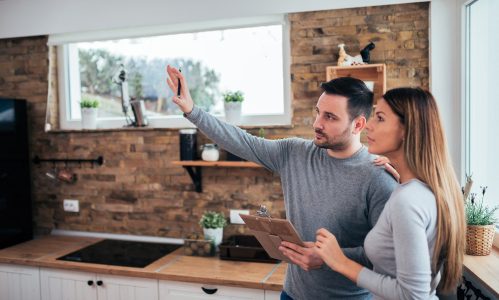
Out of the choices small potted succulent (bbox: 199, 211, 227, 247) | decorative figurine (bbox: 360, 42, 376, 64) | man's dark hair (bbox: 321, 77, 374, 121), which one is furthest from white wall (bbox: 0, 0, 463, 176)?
small potted succulent (bbox: 199, 211, 227, 247)

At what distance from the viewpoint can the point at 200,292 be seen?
2701mm

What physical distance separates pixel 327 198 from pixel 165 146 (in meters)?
1.84

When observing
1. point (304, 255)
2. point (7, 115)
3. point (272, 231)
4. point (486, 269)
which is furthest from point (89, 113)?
point (486, 269)

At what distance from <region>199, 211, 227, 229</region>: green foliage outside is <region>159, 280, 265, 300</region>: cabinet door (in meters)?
0.47

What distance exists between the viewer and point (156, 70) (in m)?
3.48

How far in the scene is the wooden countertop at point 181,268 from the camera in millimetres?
2588

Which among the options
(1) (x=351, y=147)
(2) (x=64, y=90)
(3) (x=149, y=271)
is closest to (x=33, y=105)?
(2) (x=64, y=90)

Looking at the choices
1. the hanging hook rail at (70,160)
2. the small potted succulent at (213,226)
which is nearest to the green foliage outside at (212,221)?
the small potted succulent at (213,226)

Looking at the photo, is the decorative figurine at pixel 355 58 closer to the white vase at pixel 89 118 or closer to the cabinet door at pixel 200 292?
the cabinet door at pixel 200 292

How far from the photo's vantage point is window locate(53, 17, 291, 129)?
3188mm

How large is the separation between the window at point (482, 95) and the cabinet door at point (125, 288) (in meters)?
1.90

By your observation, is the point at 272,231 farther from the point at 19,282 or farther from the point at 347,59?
the point at 19,282

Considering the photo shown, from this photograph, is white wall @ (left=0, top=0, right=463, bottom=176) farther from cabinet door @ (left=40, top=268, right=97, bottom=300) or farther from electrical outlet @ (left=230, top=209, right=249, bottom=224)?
cabinet door @ (left=40, top=268, right=97, bottom=300)

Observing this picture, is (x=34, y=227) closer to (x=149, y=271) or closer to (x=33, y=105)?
(x=33, y=105)
